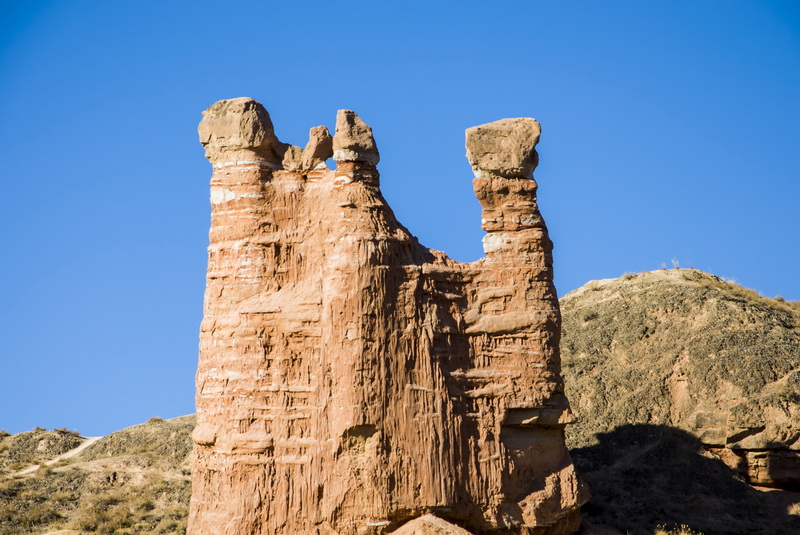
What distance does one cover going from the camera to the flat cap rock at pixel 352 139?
59.5 feet

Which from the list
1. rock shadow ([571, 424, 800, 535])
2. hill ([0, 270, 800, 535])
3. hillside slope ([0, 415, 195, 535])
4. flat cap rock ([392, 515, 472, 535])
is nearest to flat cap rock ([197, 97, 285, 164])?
flat cap rock ([392, 515, 472, 535])

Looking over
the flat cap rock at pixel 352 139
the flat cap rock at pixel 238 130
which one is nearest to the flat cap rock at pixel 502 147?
the flat cap rock at pixel 352 139

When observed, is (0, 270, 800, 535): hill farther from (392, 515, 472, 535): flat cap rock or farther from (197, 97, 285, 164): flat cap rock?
(197, 97, 285, 164): flat cap rock

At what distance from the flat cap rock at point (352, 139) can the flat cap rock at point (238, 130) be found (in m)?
1.33

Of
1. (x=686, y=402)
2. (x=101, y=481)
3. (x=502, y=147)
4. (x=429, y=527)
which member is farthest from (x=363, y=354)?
(x=686, y=402)

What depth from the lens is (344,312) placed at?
17.4 metres

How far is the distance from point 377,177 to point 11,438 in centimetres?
2294

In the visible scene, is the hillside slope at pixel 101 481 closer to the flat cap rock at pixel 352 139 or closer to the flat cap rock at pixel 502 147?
the flat cap rock at pixel 352 139

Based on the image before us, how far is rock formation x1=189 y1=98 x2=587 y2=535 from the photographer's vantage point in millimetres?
17266

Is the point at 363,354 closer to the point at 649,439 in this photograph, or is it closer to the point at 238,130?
the point at 238,130

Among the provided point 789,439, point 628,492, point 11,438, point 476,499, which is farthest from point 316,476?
point 11,438

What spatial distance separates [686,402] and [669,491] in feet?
14.8

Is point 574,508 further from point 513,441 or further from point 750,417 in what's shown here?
point 750,417

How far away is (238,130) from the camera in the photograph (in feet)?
60.8
